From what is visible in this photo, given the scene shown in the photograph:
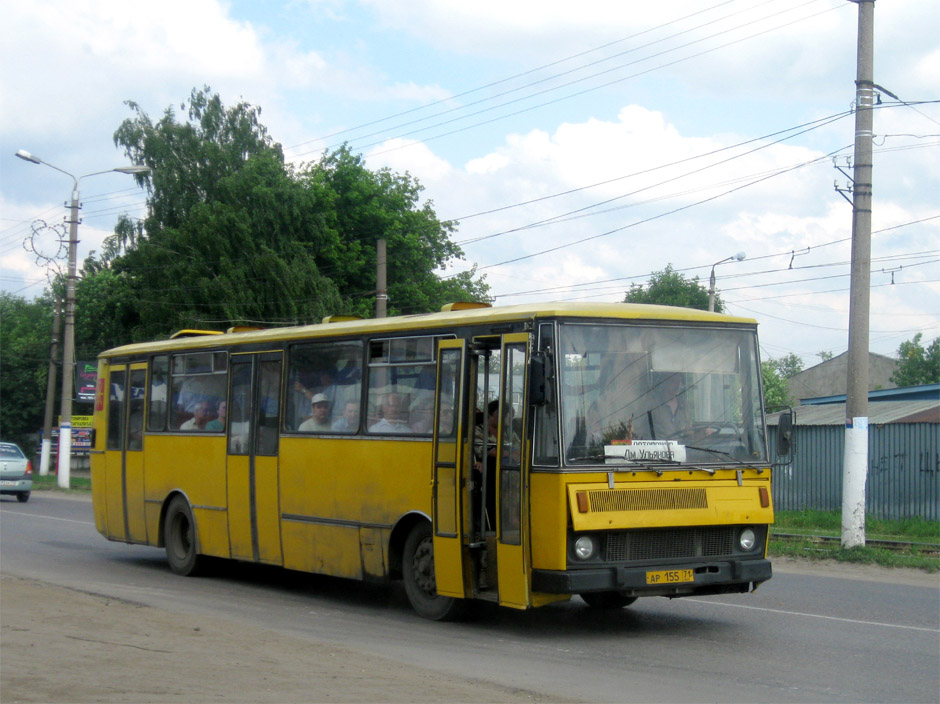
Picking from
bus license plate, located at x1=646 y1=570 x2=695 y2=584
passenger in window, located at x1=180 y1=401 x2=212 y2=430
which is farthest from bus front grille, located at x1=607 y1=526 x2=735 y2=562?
passenger in window, located at x1=180 y1=401 x2=212 y2=430

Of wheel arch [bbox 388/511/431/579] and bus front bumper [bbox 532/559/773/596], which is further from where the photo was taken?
wheel arch [bbox 388/511/431/579]

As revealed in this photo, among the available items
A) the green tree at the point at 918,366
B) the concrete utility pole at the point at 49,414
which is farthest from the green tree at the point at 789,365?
the concrete utility pole at the point at 49,414

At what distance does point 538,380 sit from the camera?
9.23 metres

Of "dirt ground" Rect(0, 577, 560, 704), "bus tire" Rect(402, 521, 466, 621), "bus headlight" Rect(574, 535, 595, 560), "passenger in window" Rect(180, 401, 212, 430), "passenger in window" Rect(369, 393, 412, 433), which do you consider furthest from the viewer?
"passenger in window" Rect(180, 401, 212, 430)

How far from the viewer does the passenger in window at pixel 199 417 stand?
1441 cm

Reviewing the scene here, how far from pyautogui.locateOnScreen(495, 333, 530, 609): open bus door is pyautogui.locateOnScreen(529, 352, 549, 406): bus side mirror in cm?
34

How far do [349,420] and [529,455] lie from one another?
2.93 metres

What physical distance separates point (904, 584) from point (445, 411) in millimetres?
7359

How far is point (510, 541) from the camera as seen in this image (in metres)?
9.62

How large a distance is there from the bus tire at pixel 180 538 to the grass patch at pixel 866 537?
8934 millimetres

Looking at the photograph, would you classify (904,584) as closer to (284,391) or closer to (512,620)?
(512,620)

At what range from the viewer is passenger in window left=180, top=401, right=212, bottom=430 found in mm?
14406

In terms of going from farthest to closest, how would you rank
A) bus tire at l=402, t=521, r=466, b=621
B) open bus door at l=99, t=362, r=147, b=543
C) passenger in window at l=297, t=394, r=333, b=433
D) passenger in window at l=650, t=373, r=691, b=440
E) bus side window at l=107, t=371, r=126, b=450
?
bus side window at l=107, t=371, r=126, b=450 → open bus door at l=99, t=362, r=147, b=543 → passenger in window at l=297, t=394, r=333, b=433 → bus tire at l=402, t=521, r=466, b=621 → passenger in window at l=650, t=373, r=691, b=440

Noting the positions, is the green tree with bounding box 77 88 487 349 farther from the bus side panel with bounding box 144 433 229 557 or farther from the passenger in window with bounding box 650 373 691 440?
the passenger in window with bounding box 650 373 691 440
